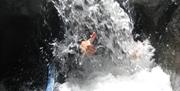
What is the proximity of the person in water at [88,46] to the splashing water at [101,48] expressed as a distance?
14cm

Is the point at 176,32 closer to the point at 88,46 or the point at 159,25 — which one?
the point at 159,25

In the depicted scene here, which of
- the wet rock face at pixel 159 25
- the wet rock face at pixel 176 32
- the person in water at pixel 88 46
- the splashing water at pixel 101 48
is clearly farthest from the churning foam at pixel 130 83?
A: the person in water at pixel 88 46

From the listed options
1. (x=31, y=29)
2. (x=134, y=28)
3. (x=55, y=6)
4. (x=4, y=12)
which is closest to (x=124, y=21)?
(x=134, y=28)

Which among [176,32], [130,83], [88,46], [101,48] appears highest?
[101,48]

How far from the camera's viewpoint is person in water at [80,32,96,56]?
21.8 ft

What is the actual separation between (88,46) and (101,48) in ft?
1.31

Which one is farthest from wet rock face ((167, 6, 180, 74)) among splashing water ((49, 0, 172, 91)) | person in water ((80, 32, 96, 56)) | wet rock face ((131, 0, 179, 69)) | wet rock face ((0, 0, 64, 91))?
wet rock face ((0, 0, 64, 91))

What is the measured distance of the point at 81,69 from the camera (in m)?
6.99

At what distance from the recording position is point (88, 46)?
22.1 ft

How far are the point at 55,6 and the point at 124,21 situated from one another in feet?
4.56

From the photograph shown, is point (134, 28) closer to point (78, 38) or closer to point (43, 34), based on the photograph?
point (78, 38)

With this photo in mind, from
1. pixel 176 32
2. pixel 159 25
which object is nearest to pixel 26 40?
pixel 159 25

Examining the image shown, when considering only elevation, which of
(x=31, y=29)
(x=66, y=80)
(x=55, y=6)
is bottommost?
(x=66, y=80)

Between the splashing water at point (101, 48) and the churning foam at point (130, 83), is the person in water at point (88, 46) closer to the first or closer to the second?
the splashing water at point (101, 48)
